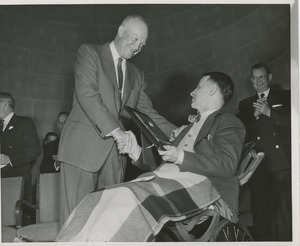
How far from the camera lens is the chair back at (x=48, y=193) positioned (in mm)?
5402

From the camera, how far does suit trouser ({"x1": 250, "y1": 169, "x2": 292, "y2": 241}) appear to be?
4828 millimetres

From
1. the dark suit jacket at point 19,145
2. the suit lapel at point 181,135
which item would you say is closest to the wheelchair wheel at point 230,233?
the suit lapel at point 181,135

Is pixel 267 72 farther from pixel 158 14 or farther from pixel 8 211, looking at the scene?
pixel 8 211

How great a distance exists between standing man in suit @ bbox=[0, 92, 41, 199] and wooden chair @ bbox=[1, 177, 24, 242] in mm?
72

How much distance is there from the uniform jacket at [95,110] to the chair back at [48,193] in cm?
74

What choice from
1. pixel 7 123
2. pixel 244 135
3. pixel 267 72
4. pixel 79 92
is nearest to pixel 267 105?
pixel 267 72

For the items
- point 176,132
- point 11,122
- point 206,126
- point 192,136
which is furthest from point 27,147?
point 206,126

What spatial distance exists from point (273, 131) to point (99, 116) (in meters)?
1.36

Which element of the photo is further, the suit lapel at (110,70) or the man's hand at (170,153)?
the suit lapel at (110,70)

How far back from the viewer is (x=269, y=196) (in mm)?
5109

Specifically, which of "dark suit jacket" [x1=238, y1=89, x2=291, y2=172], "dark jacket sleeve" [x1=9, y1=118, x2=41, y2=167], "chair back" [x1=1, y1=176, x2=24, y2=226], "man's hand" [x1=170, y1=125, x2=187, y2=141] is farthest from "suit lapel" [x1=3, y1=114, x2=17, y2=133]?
"dark suit jacket" [x1=238, y1=89, x2=291, y2=172]

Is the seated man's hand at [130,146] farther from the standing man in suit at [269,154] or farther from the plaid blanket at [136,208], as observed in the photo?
the standing man in suit at [269,154]

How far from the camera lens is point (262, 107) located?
17.3 feet

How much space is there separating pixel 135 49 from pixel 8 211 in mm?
1580
